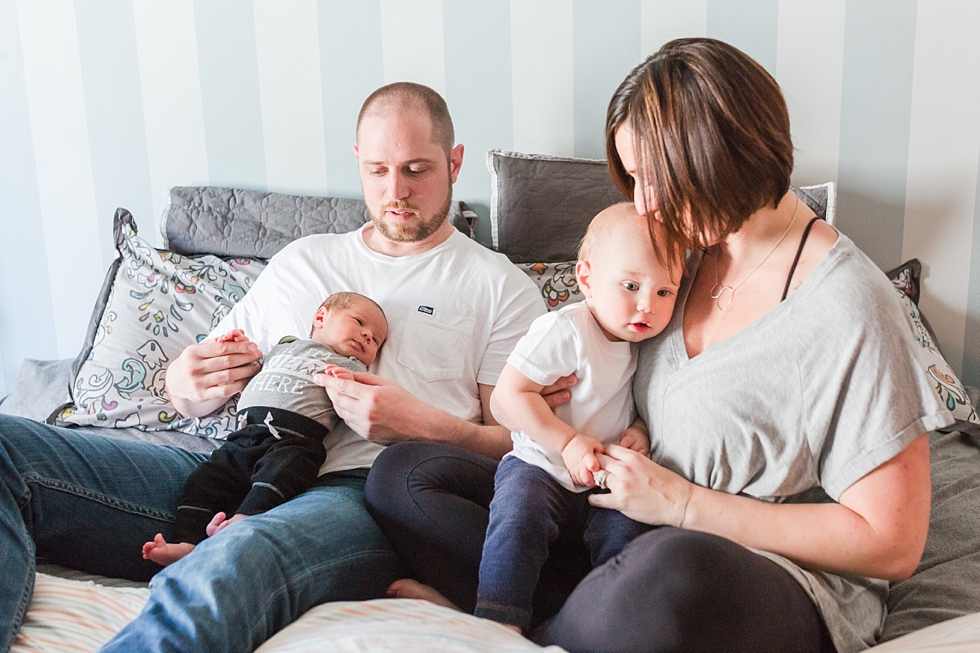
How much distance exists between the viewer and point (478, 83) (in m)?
2.20

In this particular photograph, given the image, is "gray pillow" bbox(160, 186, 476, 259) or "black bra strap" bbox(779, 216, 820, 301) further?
"gray pillow" bbox(160, 186, 476, 259)

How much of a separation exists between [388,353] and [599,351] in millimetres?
566

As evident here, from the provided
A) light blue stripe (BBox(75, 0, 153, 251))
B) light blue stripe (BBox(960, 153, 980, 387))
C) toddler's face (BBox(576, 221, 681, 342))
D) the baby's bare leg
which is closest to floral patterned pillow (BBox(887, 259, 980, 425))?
light blue stripe (BBox(960, 153, 980, 387))

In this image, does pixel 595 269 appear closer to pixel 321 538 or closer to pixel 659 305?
pixel 659 305

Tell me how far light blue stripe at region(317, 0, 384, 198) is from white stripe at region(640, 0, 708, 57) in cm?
66

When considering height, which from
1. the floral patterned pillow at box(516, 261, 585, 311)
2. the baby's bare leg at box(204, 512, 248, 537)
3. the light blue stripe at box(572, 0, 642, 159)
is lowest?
the baby's bare leg at box(204, 512, 248, 537)

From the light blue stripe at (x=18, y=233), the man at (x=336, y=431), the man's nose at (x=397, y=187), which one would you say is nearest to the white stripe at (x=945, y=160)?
the man at (x=336, y=431)

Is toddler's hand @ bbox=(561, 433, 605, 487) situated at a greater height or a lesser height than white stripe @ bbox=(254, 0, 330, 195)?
lesser

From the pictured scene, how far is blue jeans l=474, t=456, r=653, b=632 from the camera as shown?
46.1 inches

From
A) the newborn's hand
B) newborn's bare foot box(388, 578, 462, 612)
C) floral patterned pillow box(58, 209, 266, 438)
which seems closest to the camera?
newborn's bare foot box(388, 578, 462, 612)

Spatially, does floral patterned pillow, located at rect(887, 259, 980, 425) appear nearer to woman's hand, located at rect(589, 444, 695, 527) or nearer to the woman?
the woman

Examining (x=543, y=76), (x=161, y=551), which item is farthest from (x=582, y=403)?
(x=543, y=76)

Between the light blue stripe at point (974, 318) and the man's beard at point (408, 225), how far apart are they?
142cm

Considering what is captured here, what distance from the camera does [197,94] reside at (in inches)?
92.0
